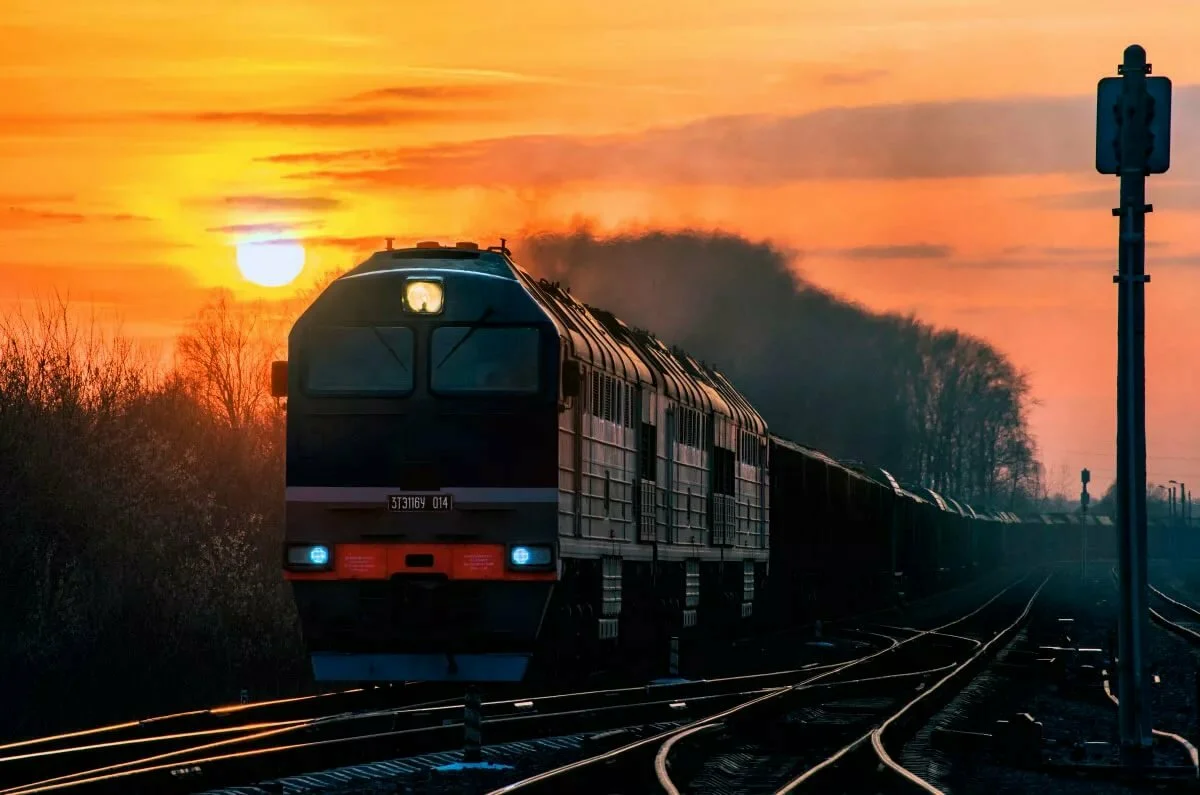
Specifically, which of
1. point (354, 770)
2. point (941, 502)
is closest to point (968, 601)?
point (941, 502)

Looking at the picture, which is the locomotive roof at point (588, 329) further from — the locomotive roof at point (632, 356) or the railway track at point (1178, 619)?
the railway track at point (1178, 619)

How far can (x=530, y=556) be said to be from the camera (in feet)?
51.6

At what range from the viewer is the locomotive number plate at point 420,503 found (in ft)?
51.8

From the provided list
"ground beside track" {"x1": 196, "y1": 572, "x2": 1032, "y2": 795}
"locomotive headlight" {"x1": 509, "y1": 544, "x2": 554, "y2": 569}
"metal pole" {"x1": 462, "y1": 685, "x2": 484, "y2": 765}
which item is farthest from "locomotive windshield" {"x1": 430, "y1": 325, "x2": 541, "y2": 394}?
"metal pole" {"x1": 462, "y1": 685, "x2": 484, "y2": 765}

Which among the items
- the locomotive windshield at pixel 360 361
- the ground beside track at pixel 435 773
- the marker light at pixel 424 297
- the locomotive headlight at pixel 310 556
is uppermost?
the marker light at pixel 424 297

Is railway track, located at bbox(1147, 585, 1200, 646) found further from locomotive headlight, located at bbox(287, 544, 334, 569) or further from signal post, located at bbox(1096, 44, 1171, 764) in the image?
locomotive headlight, located at bbox(287, 544, 334, 569)

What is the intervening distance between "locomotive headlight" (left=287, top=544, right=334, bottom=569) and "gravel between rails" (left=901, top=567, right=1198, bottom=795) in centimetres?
513

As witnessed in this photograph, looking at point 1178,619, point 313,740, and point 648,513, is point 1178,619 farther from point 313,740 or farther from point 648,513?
point 313,740

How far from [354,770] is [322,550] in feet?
A: 12.4

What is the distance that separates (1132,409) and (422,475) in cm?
606

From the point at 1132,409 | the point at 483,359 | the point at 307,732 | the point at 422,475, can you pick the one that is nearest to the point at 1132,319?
the point at 1132,409

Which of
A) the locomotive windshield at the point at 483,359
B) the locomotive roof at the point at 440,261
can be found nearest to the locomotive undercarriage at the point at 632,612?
the locomotive windshield at the point at 483,359

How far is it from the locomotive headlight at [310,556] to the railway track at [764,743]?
3.35 m

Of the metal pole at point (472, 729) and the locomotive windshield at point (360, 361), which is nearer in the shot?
the metal pole at point (472, 729)
